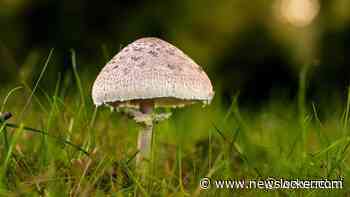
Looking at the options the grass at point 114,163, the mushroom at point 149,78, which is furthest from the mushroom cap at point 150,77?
the grass at point 114,163

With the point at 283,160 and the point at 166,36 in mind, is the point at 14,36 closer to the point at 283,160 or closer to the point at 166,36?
the point at 166,36

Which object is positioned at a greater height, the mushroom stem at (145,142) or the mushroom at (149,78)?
the mushroom at (149,78)

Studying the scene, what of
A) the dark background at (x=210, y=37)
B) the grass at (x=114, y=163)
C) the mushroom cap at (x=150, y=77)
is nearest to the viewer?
the grass at (x=114, y=163)

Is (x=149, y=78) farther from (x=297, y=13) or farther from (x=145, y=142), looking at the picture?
(x=297, y=13)

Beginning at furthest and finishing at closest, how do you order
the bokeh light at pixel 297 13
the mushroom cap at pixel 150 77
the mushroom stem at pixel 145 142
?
1. the bokeh light at pixel 297 13
2. the mushroom stem at pixel 145 142
3. the mushroom cap at pixel 150 77

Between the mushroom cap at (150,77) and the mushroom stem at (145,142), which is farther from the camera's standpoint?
the mushroom stem at (145,142)

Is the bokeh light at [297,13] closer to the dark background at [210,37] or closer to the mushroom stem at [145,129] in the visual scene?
the dark background at [210,37]

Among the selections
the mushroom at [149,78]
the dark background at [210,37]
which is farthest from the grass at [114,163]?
→ the dark background at [210,37]
